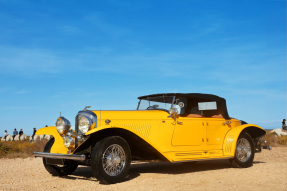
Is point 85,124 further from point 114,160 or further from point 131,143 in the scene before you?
point 131,143

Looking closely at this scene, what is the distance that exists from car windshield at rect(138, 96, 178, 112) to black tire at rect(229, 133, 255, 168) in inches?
102

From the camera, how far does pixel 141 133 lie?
22.1ft

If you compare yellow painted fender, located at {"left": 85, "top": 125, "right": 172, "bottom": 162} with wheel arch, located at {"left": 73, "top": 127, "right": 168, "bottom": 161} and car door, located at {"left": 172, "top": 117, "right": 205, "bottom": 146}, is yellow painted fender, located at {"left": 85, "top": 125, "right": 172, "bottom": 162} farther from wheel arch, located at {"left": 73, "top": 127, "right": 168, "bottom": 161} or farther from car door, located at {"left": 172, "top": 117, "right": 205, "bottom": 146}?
car door, located at {"left": 172, "top": 117, "right": 205, "bottom": 146}

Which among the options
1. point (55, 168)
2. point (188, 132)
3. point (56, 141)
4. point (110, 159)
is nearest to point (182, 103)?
point (188, 132)

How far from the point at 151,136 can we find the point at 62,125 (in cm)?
206

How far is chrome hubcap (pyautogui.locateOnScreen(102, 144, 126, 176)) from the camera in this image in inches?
231

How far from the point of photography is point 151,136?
22.4ft

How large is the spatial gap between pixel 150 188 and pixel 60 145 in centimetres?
261

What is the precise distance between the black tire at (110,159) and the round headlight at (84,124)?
48 cm

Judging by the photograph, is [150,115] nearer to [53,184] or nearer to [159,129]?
[159,129]

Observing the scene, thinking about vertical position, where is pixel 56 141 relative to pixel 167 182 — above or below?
above

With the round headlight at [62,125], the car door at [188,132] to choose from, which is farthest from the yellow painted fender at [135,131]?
the round headlight at [62,125]

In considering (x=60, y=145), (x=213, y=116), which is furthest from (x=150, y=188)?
(x=213, y=116)

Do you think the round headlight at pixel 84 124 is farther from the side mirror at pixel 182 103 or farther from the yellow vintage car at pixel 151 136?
the side mirror at pixel 182 103
